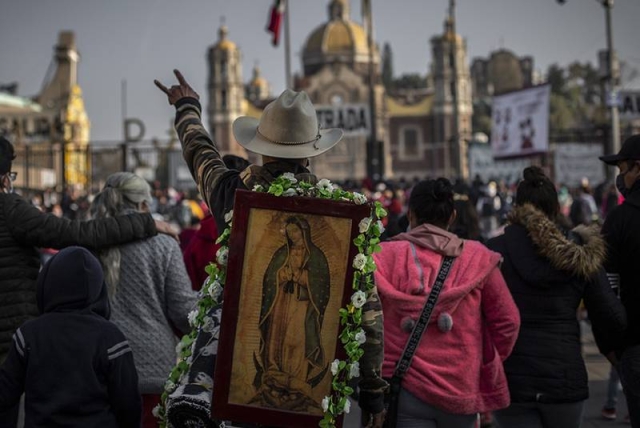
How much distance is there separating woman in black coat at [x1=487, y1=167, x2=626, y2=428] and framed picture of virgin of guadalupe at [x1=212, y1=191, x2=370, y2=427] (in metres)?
1.57

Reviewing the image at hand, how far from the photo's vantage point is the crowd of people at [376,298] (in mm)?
3709

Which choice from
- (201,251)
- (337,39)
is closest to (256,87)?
(337,39)

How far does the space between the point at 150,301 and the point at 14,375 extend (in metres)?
1.30

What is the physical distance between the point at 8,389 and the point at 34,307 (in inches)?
50.2

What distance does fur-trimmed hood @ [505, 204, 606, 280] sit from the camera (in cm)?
465

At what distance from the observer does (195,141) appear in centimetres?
403

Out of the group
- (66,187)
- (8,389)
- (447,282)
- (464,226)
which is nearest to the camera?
(8,389)

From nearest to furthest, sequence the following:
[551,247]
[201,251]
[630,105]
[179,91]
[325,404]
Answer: [325,404] → [179,91] → [551,247] → [201,251] → [630,105]

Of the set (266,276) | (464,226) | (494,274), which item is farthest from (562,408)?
(464,226)

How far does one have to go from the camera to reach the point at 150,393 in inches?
194

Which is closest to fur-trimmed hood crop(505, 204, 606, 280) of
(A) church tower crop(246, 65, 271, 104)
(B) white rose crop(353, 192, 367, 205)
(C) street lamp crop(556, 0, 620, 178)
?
(B) white rose crop(353, 192, 367, 205)

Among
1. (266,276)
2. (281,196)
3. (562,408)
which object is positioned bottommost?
(562,408)

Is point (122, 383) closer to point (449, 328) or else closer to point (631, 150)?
point (449, 328)

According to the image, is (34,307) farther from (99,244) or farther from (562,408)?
(562,408)
